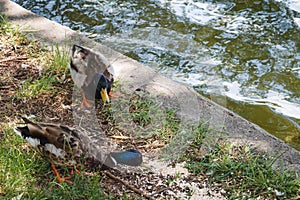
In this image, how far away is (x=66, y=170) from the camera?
3.42m

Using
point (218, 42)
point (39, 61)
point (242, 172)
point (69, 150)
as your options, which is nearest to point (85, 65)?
point (39, 61)

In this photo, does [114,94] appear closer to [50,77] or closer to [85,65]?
[85,65]

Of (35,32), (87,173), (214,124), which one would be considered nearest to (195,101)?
(214,124)

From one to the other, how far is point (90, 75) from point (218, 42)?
207cm

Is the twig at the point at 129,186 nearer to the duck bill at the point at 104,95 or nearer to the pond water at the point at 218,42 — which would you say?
the duck bill at the point at 104,95

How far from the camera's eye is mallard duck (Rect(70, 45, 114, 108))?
13.5ft

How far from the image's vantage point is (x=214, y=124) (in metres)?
3.87

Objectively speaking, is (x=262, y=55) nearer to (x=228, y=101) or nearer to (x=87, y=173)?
(x=228, y=101)

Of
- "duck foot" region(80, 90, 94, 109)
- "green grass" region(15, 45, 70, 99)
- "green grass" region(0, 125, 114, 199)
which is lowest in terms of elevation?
"green grass" region(0, 125, 114, 199)

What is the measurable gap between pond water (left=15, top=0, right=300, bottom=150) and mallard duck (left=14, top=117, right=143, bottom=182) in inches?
68.1

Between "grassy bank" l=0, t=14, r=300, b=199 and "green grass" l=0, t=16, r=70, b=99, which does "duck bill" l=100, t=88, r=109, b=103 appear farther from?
"green grass" l=0, t=16, r=70, b=99

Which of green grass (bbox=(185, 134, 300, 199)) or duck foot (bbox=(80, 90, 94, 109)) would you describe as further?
duck foot (bbox=(80, 90, 94, 109))

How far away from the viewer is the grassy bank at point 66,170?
10.7ft

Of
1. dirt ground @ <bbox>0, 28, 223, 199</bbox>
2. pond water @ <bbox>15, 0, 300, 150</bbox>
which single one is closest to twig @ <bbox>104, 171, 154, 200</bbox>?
dirt ground @ <bbox>0, 28, 223, 199</bbox>
